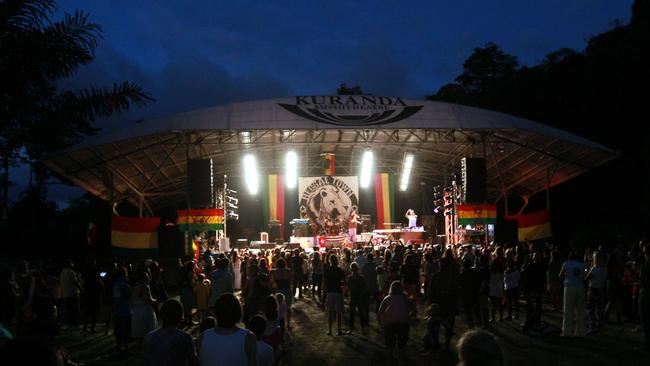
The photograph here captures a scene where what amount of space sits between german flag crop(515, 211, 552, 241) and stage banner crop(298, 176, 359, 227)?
803cm

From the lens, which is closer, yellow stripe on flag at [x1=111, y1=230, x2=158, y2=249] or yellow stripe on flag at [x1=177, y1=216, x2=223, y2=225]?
yellow stripe on flag at [x1=177, y1=216, x2=223, y2=225]

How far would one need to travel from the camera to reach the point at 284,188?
28281 mm

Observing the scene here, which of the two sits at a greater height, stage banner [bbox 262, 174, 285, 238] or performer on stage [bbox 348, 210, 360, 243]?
stage banner [bbox 262, 174, 285, 238]

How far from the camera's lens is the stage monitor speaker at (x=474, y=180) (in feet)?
65.7

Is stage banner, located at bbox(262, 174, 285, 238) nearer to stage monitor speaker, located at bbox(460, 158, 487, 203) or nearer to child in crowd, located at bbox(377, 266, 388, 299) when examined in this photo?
stage monitor speaker, located at bbox(460, 158, 487, 203)

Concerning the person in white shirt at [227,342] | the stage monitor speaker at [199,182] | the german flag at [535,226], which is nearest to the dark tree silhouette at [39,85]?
the person in white shirt at [227,342]

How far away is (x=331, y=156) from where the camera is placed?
26.2m

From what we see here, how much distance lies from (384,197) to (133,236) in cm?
1153

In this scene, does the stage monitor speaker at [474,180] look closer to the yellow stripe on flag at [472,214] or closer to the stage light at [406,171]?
the yellow stripe on flag at [472,214]

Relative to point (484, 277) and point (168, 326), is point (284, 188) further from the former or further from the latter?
point (168, 326)

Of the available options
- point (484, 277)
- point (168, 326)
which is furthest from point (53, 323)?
point (484, 277)

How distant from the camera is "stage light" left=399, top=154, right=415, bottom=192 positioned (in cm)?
2523

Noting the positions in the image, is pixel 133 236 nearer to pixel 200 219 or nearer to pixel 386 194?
pixel 200 219

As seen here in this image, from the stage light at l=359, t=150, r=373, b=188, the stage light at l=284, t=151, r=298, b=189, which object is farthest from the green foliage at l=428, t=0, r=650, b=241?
the stage light at l=284, t=151, r=298, b=189
